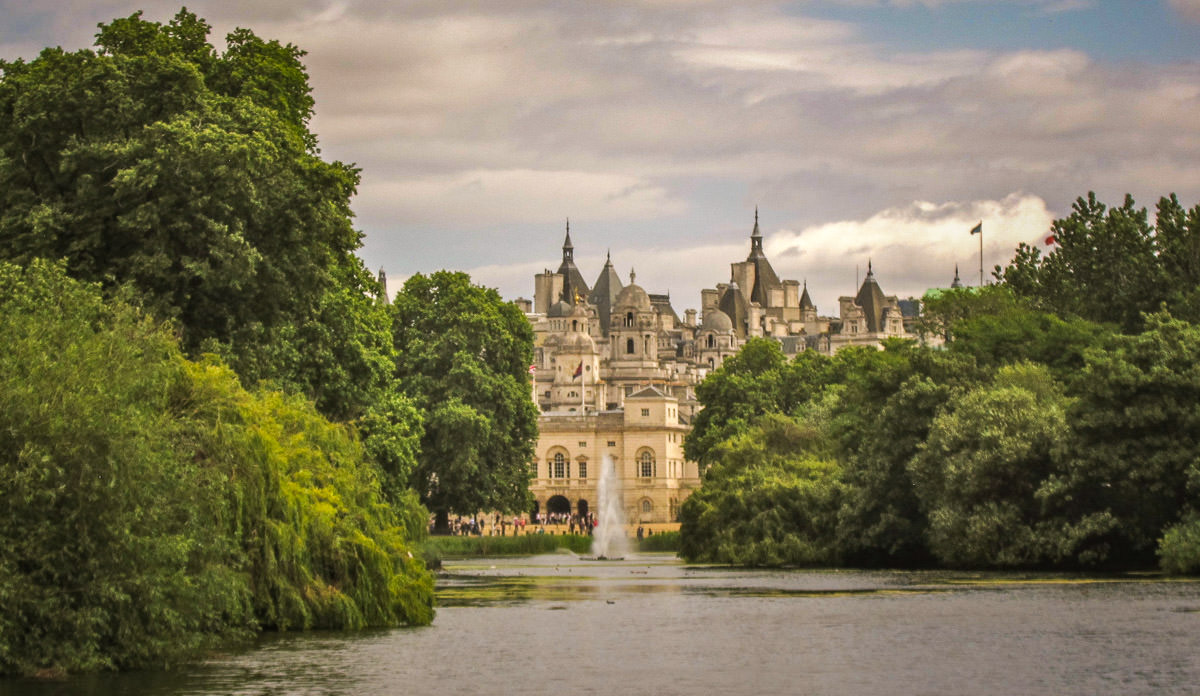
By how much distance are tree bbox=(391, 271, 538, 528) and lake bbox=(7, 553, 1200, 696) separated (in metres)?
29.4

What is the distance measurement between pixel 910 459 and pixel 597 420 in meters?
113

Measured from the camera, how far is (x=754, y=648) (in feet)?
88.2

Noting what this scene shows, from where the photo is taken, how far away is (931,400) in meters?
55.1

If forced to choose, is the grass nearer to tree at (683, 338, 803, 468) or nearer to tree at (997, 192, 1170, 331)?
tree at (683, 338, 803, 468)

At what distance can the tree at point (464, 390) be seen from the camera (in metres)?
70.2

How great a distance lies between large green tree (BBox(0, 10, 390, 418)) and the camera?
1315 inches

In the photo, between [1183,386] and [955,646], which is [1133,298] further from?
[955,646]

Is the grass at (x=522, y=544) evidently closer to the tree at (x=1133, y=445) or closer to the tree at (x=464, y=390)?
the tree at (x=464, y=390)

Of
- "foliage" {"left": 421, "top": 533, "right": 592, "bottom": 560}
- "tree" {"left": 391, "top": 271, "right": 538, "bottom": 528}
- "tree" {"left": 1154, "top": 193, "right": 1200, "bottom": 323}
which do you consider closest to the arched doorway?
"foliage" {"left": 421, "top": 533, "right": 592, "bottom": 560}

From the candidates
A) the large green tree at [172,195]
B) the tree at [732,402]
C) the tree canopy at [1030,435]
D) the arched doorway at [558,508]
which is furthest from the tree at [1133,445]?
the arched doorway at [558,508]

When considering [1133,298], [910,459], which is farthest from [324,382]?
[1133,298]

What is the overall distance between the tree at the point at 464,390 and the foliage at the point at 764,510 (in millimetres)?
8252

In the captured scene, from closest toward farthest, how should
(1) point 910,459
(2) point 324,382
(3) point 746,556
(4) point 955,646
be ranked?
(4) point 955,646
(2) point 324,382
(1) point 910,459
(3) point 746,556

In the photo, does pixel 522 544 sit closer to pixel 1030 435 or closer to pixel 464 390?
pixel 464 390
